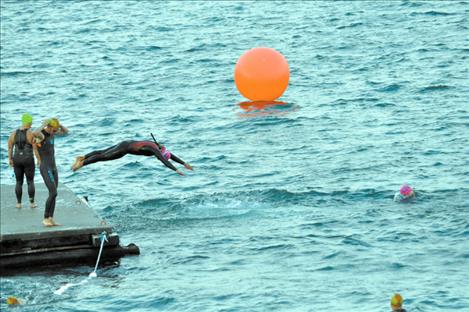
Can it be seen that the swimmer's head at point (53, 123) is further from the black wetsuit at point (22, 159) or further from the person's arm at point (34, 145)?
the black wetsuit at point (22, 159)

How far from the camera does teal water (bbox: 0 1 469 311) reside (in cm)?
2311

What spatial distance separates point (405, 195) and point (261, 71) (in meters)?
8.33

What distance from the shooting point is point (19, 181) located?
25.0 m

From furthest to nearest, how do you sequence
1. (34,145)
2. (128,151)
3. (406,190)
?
(406,190), (128,151), (34,145)

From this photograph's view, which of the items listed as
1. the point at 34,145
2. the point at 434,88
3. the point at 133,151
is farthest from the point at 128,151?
the point at 434,88

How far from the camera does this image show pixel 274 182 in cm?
3091

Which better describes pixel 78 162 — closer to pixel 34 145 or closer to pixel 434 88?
pixel 34 145

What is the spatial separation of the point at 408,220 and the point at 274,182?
16.4ft

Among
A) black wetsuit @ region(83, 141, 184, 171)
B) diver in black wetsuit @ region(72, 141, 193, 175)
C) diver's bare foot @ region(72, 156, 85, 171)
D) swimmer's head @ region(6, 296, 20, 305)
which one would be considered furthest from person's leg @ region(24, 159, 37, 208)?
swimmer's head @ region(6, 296, 20, 305)

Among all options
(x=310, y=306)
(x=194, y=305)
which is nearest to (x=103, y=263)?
(x=194, y=305)

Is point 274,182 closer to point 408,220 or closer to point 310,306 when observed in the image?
point 408,220

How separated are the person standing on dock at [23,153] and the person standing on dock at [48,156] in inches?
10.2

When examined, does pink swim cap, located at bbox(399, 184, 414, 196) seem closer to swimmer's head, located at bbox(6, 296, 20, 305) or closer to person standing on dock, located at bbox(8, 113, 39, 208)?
person standing on dock, located at bbox(8, 113, 39, 208)

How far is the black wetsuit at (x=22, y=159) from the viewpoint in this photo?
2422cm
